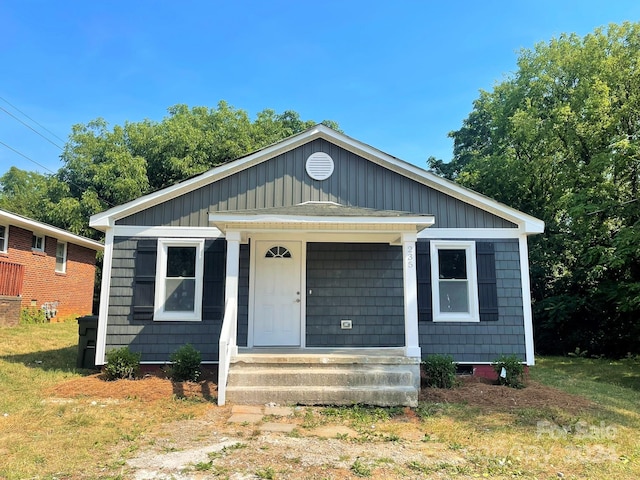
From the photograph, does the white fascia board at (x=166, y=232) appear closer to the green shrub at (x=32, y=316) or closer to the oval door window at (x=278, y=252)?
the oval door window at (x=278, y=252)

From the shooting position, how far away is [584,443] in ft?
15.1

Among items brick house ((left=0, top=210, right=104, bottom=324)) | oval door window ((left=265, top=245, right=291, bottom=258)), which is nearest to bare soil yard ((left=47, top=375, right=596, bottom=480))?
oval door window ((left=265, top=245, right=291, bottom=258))

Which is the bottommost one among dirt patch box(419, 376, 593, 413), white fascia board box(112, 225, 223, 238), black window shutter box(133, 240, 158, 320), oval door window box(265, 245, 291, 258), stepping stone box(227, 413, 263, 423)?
stepping stone box(227, 413, 263, 423)

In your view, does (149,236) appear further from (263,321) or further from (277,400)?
(277,400)

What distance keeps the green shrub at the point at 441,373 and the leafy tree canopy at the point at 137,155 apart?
51.3 ft

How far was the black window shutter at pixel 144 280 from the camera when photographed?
25.1ft

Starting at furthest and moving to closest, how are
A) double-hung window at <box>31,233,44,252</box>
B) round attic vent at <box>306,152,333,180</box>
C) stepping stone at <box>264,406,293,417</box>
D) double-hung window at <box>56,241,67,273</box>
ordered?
double-hung window at <box>56,241,67,273</box> → double-hung window at <box>31,233,44,252</box> → round attic vent at <box>306,152,333,180</box> → stepping stone at <box>264,406,293,417</box>

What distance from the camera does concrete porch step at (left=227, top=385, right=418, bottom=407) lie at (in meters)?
6.00

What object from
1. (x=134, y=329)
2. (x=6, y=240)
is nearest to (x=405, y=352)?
(x=134, y=329)

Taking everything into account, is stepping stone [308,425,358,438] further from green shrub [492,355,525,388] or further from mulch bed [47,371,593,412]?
green shrub [492,355,525,388]

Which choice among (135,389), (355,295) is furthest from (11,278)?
(355,295)

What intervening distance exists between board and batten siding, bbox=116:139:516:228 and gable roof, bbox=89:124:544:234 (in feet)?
0.28

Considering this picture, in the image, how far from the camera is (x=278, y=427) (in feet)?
16.6

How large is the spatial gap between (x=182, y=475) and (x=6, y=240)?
13.0 meters
